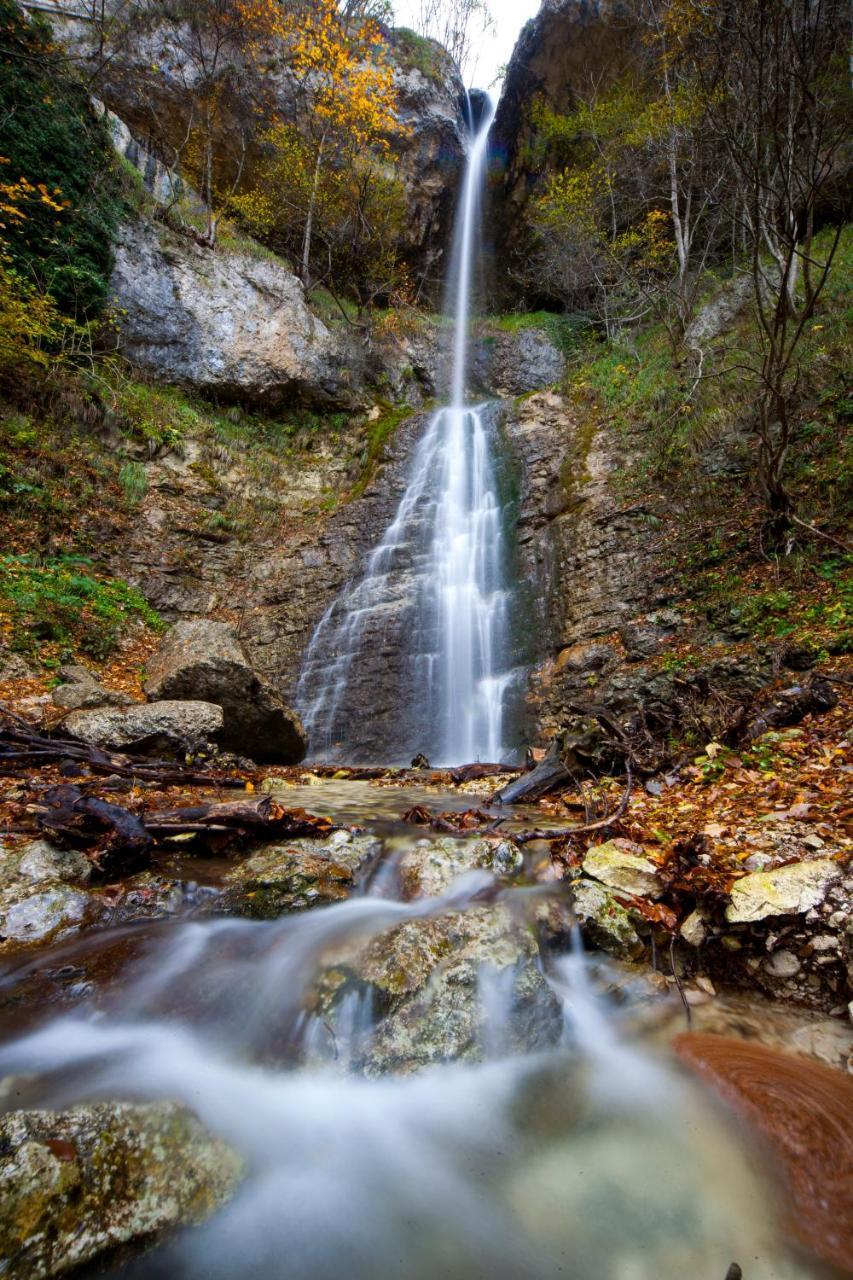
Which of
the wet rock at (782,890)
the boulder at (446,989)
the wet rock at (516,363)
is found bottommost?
the boulder at (446,989)

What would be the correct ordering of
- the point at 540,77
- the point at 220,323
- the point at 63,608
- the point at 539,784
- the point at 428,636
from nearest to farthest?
1. the point at 539,784
2. the point at 63,608
3. the point at 428,636
4. the point at 220,323
5. the point at 540,77

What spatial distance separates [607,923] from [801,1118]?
3.03ft

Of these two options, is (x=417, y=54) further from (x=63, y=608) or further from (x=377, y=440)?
(x=63, y=608)

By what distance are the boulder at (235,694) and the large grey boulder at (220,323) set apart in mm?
9214

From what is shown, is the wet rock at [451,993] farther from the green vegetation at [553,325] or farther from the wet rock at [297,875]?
the green vegetation at [553,325]

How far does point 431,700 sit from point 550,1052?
6283mm

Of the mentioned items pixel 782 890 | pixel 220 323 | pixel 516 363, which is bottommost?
pixel 782 890

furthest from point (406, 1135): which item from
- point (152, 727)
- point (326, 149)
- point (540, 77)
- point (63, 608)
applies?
point (540, 77)

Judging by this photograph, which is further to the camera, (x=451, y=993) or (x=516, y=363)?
(x=516, y=363)

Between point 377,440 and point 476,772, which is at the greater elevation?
point 377,440

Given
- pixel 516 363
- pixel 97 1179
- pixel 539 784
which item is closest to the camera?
pixel 97 1179

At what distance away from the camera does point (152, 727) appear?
5.25 m

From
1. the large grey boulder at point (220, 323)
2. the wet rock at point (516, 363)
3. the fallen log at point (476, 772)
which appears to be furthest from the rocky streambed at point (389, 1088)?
the wet rock at point (516, 363)

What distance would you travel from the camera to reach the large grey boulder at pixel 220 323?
12352 millimetres
